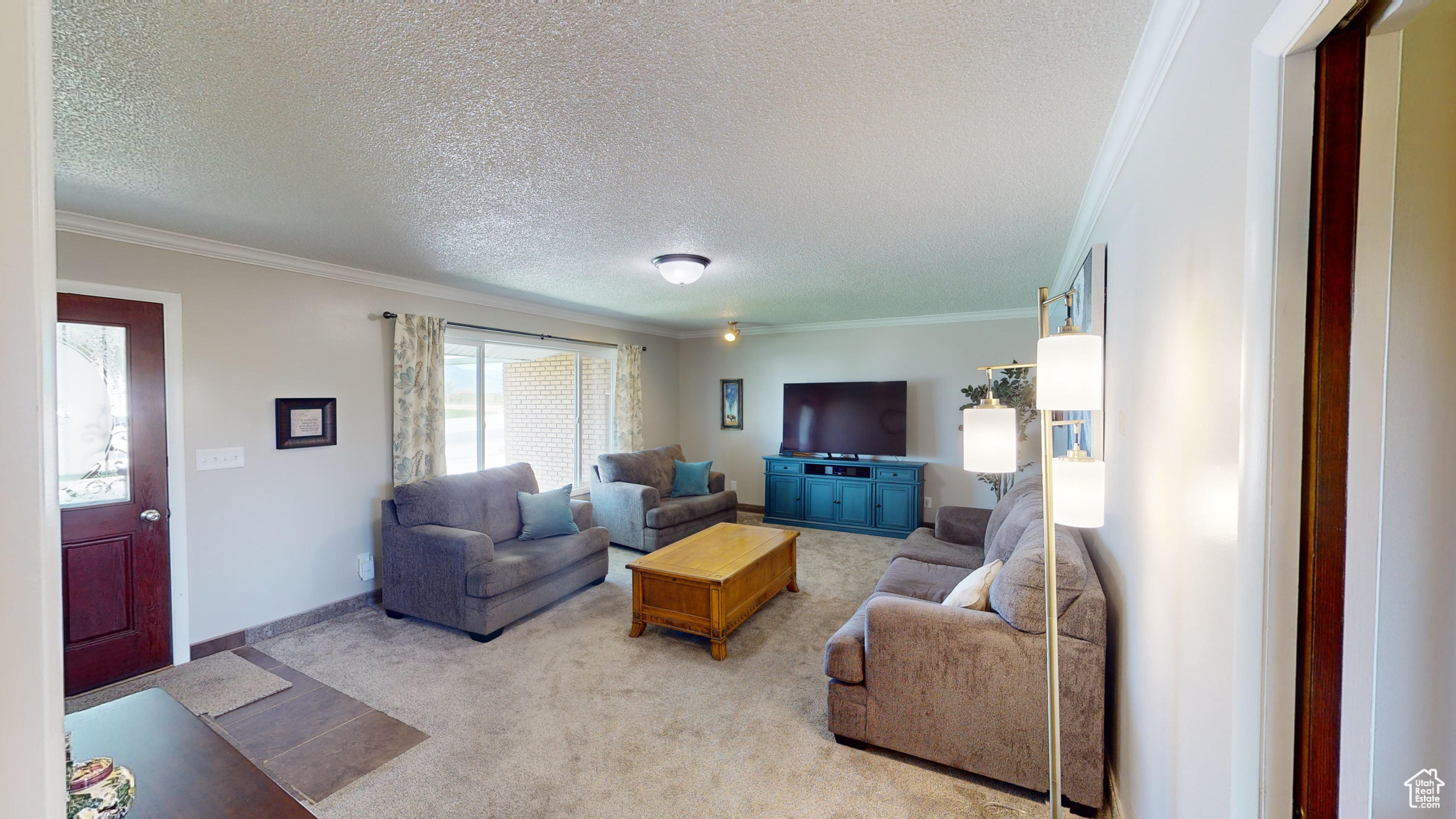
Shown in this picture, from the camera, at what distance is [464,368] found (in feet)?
15.7

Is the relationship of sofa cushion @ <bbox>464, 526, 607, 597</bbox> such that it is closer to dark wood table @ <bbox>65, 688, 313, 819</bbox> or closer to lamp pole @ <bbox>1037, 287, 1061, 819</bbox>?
dark wood table @ <bbox>65, 688, 313, 819</bbox>

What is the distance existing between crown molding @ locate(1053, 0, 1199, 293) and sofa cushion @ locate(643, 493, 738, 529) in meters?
3.82

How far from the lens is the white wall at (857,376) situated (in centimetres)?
581

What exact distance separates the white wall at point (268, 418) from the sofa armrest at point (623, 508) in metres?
1.90

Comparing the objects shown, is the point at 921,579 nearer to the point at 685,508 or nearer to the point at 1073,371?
the point at 1073,371

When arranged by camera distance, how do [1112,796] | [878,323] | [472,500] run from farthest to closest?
[878,323]
[472,500]
[1112,796]

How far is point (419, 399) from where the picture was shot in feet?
13.6

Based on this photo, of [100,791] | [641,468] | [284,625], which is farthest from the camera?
[641,468]

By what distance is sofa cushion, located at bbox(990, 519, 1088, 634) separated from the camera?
6.60 feet

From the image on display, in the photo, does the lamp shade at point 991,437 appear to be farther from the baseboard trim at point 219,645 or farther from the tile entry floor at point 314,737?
the baseboard trim at point 219,645

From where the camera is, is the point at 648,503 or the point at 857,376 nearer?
the point at 648,503

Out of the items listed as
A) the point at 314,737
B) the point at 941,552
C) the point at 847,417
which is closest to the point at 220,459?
the point at 314,737

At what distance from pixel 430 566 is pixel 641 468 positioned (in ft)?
8.23

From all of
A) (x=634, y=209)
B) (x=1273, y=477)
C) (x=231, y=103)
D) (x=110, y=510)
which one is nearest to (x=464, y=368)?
(x=110, y=510)
